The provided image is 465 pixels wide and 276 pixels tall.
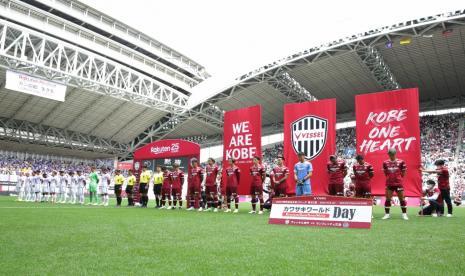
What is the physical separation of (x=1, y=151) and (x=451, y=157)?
43.4 meters

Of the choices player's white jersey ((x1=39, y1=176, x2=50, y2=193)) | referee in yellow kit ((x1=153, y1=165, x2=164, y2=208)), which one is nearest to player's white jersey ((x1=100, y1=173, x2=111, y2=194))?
player's white jersey ((x1=39, y1=176, x2=50, y2=193))

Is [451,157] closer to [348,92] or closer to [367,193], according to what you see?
[348,92]

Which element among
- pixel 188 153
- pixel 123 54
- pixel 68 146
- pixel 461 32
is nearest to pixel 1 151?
pixel 68 146

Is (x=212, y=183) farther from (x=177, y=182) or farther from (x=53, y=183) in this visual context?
(x=53, y=183)

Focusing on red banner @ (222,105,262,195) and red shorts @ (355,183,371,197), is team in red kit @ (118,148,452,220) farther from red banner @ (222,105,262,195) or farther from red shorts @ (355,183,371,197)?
red banner @ (222,105,262,195)

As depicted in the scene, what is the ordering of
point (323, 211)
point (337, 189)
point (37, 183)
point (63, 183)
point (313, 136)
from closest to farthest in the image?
1. point (323, 211)
2. point (337, 189)
3. point (313, 136)
4. point (63, 183)
5. point (37, 183)

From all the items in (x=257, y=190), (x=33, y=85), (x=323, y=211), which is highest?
(x=33, y=85)

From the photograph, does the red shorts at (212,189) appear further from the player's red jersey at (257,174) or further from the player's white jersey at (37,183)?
the player's white jersey at (37,183)

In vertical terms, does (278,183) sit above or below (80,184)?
above

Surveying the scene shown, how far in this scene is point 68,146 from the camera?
41406 mm

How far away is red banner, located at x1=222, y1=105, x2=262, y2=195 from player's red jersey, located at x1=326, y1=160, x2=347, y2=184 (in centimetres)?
302

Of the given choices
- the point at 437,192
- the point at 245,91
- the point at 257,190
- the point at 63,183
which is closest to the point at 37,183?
the point at 63,183

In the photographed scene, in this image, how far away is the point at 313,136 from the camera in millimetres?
11516

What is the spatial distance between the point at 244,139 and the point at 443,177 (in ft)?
20.5
